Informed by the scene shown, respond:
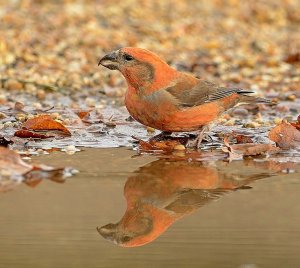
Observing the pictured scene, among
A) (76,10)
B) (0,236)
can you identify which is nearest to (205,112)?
(0,236)

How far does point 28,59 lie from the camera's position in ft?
34.0

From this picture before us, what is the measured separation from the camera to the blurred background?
9.95 metres

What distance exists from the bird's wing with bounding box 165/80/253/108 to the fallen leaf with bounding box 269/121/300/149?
0.56 m

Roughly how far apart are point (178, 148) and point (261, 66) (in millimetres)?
4324

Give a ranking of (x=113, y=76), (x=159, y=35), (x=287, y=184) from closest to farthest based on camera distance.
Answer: (x=287, y=184), (x=113, y=76), (x=159, y=35)

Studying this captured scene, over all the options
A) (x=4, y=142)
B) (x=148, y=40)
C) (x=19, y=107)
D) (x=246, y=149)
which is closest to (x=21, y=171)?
(x=4, y=142)

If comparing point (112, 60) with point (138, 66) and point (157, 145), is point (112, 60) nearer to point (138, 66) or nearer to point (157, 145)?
point (138, 66)

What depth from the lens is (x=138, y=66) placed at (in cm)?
665

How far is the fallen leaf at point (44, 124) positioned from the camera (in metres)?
7.00

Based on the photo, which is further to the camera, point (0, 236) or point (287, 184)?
point (287, 184)

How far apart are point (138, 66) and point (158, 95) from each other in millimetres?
248

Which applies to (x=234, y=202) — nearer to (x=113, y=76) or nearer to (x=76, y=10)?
(x=113, y=76)

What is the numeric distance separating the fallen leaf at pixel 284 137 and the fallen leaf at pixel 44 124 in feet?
4.89

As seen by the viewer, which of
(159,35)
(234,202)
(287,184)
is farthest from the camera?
(159,35)
